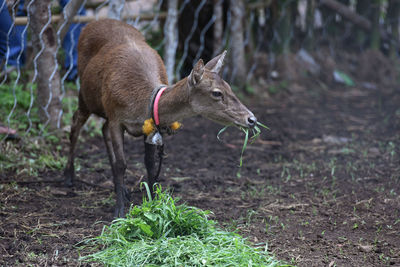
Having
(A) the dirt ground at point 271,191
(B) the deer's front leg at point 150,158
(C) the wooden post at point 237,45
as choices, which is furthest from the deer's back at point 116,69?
(C) the wooden post at point 237,45

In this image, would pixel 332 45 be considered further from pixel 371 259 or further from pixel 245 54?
Result: pixel 371 259

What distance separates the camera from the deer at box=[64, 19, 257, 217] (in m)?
3.10

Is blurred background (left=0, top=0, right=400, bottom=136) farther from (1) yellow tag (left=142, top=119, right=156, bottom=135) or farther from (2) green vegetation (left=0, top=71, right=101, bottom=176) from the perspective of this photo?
(1) yellow tag (left=142, top=119, right=156, bottom=135)

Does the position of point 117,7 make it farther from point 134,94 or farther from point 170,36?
point 134,94

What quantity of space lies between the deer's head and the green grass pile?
62 cm

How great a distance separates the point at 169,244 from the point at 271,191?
160 cm

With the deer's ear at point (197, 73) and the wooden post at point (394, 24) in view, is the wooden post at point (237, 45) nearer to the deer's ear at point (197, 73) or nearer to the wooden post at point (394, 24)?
the wooden post at point (394, 24)

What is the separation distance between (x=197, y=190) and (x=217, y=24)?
11.2 ft

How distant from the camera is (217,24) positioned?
6.94 m

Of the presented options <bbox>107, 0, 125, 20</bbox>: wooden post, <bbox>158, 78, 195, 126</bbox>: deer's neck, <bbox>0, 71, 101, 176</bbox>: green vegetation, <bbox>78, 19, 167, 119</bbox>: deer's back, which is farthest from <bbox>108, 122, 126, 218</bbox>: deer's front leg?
<bbox>107, 0, 125, 20</bbox>: wooden post

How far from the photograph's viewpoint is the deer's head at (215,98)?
3.06 m

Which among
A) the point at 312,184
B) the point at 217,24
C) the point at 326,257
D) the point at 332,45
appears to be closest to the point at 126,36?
the point at 312,184

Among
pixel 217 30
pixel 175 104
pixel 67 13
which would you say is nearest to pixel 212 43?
pixel 217 30

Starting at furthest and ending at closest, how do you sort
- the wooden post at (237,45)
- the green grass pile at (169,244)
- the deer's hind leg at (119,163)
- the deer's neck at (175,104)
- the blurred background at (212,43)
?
the wooden post at (237,45) → the blurred background at (212,43) → the deer's hind leg at (119,163) → the deer's neck at (175,104) → the green grass pile at (169,244)
